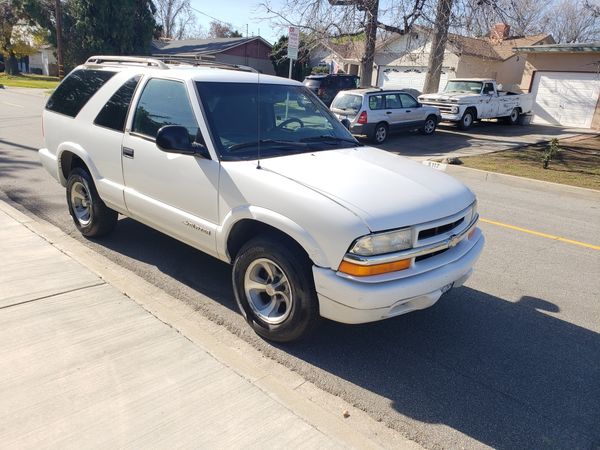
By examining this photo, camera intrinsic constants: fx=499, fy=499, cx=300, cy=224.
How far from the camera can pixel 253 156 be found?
3.84 metres

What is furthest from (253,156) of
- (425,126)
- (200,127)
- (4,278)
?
(425,126)

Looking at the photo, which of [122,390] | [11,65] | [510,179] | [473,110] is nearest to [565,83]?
[473,110]

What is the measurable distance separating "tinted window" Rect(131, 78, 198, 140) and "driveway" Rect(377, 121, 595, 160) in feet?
33.4

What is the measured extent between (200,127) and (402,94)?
575 inches

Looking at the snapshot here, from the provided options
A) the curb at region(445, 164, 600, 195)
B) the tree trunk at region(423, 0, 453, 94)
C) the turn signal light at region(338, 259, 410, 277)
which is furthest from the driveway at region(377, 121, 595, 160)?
the turn signal light at region(338, 259, 410, 277)

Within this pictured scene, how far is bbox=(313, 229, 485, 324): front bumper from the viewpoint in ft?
10.0

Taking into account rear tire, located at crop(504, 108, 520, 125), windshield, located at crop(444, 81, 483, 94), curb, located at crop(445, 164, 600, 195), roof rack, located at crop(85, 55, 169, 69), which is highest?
windshield, located at crop(444, 81, 483, 94)

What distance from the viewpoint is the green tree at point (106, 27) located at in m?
33.9

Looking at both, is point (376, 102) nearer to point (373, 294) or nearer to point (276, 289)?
point (276, 289)

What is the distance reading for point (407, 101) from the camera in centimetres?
1755

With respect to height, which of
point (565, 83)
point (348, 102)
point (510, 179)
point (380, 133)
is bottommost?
point (510, 179)

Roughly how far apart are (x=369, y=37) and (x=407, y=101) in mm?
3253

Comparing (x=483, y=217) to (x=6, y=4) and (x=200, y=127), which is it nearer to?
(x=200, y=127)

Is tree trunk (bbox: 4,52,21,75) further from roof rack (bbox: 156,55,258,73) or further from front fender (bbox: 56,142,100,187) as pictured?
roof rack (bbox: 156,55,258,73)
